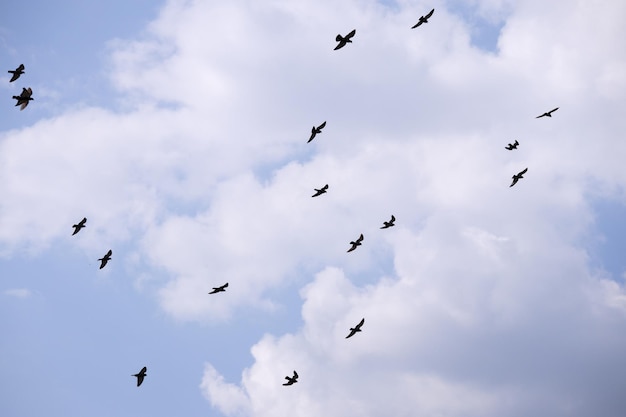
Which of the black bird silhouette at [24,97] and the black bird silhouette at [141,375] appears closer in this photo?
the black bird silhouette at [24,97]

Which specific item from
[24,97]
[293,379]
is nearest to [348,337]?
[293,379]

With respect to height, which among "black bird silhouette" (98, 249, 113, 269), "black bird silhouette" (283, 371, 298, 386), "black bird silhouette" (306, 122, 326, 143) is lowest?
"black bird silhouette" (283, 371, 298, 386)

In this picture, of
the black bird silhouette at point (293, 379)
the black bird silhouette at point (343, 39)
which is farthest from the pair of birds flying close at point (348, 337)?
the black bird silhouette at point (343, 39)

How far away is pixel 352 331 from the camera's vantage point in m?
77.1

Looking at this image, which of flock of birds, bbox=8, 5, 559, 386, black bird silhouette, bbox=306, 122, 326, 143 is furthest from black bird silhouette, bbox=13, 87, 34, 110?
black bird silhouette, bbox=306, 122, 326, 143

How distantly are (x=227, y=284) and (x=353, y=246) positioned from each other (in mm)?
17498

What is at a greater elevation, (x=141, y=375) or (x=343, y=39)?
(x=343, y=39)

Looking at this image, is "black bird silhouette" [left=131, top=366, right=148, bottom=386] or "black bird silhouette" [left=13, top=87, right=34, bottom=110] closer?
"black bird silhouette" [left=13, top=87, right=34, bottom=110]

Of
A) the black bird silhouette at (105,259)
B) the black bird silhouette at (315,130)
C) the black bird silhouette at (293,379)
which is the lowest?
the black bird silhouette at (293,379)

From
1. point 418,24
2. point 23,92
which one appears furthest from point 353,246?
Answer: point 23,92

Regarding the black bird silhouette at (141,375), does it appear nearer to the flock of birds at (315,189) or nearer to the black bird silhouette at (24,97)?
the flock of birds at (315,189)

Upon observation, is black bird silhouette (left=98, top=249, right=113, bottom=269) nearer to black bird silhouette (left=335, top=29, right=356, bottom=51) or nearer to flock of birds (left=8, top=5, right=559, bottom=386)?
flock of birds (left=8, top=5, right=559, bottom=386)

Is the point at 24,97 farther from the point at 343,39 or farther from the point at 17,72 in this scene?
the point at 343,39

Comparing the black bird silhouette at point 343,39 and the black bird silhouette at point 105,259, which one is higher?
the black bird silhouette at point 343,39
